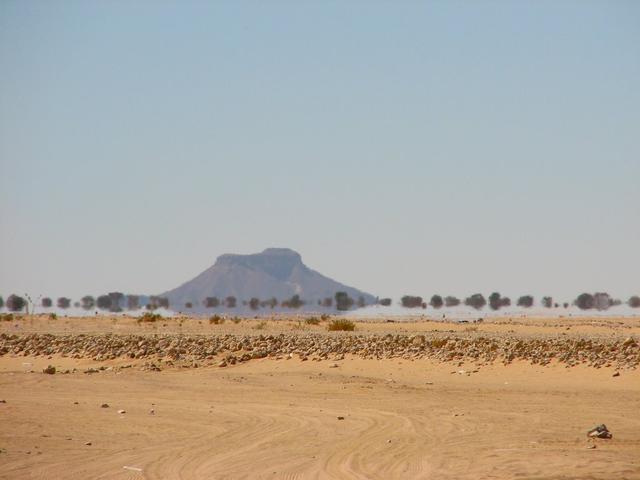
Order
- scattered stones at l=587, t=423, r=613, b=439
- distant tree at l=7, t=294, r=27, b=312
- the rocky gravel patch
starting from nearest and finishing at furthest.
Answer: scattered stones at l=587, t=423, r=613, b=439, the rocky gravel patch, distant tree at l=7, t=294, r=27, b=312

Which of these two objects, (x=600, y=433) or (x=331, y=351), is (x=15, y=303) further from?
(x=600, y=433)

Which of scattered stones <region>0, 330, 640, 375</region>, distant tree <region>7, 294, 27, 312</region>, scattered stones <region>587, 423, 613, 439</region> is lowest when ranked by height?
scattered stones <region>587, 423, 613, 439</region>

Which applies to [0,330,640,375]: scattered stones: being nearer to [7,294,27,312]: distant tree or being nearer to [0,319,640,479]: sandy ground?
[0,319,640,479]: sandy ground

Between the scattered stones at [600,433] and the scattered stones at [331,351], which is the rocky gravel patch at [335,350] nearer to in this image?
the scattered stones at [331,351]

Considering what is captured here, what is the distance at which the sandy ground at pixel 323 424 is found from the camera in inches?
505

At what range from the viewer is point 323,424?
1692 cm

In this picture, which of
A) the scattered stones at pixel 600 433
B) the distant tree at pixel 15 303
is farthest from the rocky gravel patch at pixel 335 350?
the distant tree at pixel 15 303

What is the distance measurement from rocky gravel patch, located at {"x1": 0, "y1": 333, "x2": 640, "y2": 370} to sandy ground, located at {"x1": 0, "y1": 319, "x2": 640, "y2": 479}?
4.71 feet

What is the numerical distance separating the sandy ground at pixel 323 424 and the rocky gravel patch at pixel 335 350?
1437 mm

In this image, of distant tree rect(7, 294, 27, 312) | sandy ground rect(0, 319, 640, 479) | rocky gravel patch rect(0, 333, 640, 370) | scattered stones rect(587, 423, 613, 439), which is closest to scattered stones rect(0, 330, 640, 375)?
rocky gravel patch rect(0, 333, 640, 370)

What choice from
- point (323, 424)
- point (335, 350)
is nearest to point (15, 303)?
point (335, 350)

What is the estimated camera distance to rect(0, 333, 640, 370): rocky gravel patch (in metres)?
28.4

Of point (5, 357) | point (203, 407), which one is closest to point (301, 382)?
point (203, 407)

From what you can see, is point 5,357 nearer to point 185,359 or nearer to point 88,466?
point 185,359
